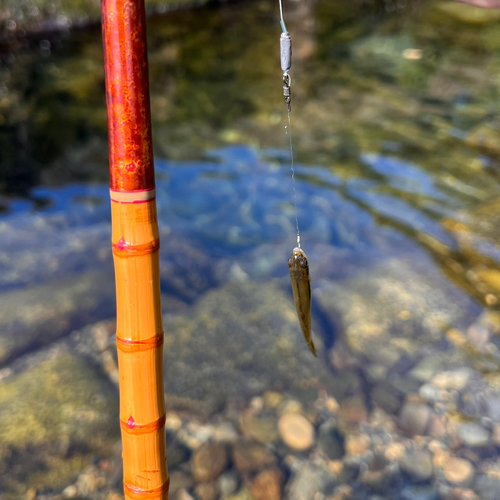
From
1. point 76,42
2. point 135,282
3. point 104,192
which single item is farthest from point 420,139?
point 76,42

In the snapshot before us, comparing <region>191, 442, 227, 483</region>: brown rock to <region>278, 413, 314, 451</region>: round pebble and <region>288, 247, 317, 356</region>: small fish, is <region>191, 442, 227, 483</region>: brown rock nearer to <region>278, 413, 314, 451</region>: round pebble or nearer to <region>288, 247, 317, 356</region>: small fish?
<region>278, 413, 314, 451</region>: round pebble

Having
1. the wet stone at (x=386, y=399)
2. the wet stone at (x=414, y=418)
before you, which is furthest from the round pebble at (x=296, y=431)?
the wet stone at (x=414, y=418)

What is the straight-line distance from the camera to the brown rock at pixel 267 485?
399cm

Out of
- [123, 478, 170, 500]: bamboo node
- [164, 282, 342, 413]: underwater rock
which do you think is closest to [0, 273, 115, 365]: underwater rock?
[164, 282, 342, 413]: underwater rock

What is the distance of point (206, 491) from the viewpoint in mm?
4012

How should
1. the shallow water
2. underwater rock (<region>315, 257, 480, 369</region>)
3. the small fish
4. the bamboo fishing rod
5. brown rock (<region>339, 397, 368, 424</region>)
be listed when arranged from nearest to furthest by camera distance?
the bamboo fishing rod → the small fish → brown rock (<region>339, 397, 368, 424</region>) → the shallow water → underwater rock (<region>315, 257, 480, 369</region>)

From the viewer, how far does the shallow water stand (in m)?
5.20

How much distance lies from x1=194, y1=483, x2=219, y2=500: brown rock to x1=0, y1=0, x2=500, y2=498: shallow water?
0.55m

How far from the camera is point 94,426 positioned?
14.5ft

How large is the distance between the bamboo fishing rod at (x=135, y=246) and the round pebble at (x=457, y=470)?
247 cm

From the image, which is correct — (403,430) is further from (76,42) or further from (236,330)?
(76,42)

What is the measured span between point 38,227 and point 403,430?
16.2ft

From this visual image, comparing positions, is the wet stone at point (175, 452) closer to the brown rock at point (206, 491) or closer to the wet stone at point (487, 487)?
the brown rock at point (206, 491)

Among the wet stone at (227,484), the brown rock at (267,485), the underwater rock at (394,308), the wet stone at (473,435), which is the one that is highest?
the underwater rock at (394,308)
